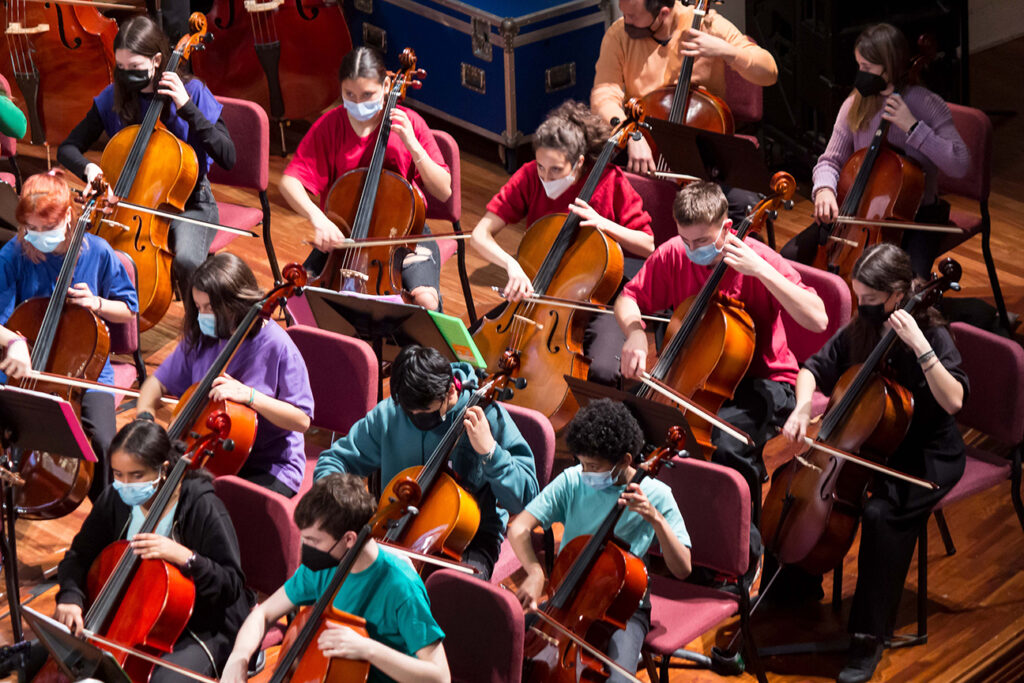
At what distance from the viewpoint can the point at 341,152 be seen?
4055 millimetres

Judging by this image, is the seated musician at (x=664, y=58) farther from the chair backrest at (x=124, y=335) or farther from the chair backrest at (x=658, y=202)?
the chair backrest at (x=124, y=335)

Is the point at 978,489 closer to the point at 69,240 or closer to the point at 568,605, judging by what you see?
the point at 568,605

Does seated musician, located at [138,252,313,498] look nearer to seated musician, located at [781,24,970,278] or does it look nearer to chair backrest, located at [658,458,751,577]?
chair backrest, located at [658,458,751,577]

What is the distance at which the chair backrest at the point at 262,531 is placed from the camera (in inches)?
108

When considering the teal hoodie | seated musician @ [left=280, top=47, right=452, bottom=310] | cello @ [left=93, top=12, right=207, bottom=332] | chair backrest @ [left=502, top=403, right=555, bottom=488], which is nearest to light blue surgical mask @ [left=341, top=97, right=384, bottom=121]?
seated musician @ [left=280, top=47, right=452, bottom=310]

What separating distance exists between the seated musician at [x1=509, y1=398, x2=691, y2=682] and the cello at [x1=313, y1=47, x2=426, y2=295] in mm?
1179

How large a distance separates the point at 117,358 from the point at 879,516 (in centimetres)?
261

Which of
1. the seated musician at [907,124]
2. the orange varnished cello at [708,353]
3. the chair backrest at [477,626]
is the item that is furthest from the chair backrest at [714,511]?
the seated musician at [907,124]

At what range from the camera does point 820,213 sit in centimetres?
388

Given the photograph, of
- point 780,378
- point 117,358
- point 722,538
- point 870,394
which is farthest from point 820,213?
point 117,358

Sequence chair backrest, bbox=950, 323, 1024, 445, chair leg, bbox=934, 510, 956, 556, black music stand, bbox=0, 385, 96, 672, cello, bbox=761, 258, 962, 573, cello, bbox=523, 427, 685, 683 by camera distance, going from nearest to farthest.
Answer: cello, bbox=523, 427, 685, 683 < black music stand, bbox=0, 385, 96, 672 < cello, bbox=761, 258, 962, 573 < chair backrest, bbox=950, 323, 1024, 445 < chair leg, bbox=934, 510, 956, 556

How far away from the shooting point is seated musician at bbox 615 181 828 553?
323 centimetres

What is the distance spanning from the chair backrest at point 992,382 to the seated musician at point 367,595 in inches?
59.3

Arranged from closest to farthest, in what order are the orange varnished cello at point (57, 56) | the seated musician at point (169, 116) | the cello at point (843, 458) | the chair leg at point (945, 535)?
the cello at point (843, 458), the chair leg at point (945, 535), the seated musician at point (169, 116), the orange varnished cello at point (57, 56)
